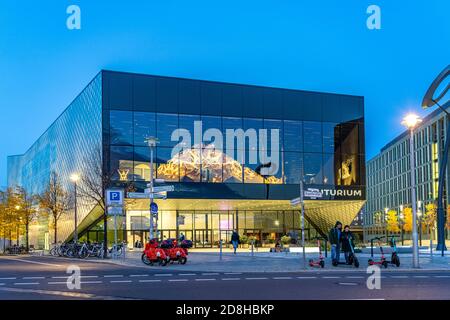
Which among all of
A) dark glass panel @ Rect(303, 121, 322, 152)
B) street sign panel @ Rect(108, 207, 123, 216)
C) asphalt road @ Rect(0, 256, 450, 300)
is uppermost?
dark glass panel @ Rect(303, 121, 322, 152)

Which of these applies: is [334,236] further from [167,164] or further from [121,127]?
[121,127]

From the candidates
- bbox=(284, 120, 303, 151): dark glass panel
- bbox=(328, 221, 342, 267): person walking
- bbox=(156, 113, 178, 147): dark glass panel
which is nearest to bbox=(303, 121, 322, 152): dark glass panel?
bbox=(284, 120, 303, 151): dark glass panel

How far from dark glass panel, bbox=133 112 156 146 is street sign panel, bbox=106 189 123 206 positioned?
18995 millimetres

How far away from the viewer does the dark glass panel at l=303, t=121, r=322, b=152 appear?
58594mm

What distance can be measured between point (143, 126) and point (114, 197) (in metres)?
19.9

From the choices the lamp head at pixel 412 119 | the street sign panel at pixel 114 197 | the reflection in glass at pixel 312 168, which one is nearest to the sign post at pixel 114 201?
the street sign panel at pixel 114 197

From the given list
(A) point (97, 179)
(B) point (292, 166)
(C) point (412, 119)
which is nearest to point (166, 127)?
(A) point (97, 179)

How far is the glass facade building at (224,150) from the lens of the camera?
5309cm

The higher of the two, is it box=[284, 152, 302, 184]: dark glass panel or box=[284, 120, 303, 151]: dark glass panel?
box=[284, 120, 303, 151]: dark glass panel

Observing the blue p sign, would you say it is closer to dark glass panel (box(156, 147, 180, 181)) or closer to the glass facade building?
the glass facade building

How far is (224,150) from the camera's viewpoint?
183 ft

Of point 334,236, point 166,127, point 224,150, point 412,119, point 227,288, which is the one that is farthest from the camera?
point 224,150
